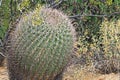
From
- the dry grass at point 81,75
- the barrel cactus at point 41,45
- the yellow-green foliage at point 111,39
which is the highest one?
the barrel cactus at point 41,45

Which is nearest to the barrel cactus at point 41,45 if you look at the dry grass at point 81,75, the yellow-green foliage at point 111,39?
the dry grass at point 81,75

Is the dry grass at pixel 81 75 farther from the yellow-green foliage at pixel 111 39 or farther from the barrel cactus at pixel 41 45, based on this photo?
the barrel cactus at pixel 41 45

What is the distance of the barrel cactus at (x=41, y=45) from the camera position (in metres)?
4.77

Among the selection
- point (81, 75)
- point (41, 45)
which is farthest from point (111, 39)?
point (41, 45)

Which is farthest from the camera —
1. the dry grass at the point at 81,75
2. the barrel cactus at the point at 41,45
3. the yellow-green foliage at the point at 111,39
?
the yellow-green foliage at the point at 111,39

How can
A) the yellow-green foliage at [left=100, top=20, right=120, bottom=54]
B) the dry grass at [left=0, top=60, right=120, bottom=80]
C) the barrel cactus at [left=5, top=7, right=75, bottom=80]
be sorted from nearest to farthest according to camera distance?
the barrel cactus at [left=5, top=7, right=75, bottom=80], the dry grass at [left=0, top=60, right=120, bottom=80], the yellow-green foliage at [left=100, top=20, right=120, bottom=54]

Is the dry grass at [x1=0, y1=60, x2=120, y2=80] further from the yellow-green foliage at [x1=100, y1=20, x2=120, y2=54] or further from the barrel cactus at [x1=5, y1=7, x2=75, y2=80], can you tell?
the barrel cactus at [x1=5, y1=7, x2=75, y2=80]

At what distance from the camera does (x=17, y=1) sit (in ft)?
20.5

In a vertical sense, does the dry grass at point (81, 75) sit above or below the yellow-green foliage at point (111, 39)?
below

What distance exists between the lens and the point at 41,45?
4754mm

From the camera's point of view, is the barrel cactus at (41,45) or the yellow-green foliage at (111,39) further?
the yellow-green foliage at (111,39)

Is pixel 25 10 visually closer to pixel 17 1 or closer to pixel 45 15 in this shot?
pixel 17 1

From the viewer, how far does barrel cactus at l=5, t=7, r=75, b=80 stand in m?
4.77

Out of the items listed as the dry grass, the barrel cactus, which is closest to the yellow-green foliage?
the dry grass
